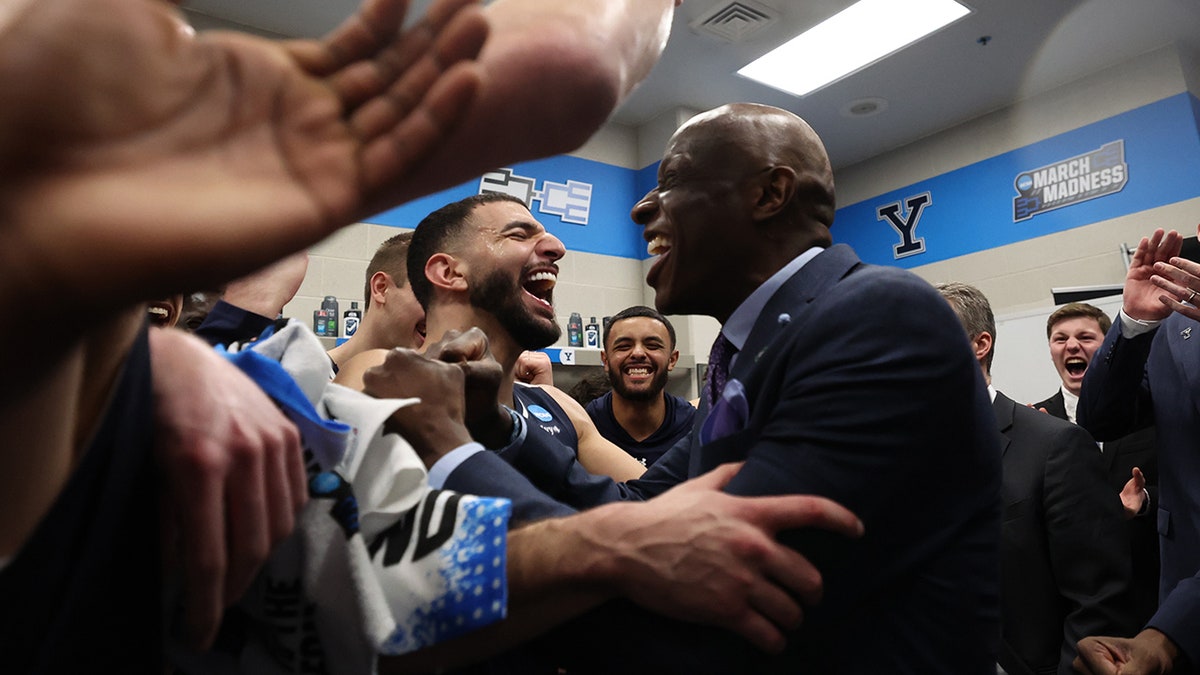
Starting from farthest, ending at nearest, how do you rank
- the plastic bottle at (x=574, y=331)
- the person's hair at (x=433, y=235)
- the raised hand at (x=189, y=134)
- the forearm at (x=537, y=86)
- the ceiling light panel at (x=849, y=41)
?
the plastic bottle at (x=574, y=331) → the ceiling light panel at (x=849, y=41) → the person's hair at (x=433, y=235) → the forearm at (x=537, y=86) → the raised hand at (x=189, y=134)

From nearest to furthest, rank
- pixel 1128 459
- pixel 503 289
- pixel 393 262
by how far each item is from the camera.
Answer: pixel 503 289 → pixel 393 262 → pixel 1128 459

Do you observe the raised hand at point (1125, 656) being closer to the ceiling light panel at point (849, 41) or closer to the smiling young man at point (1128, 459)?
the smiling young man at point (1128, 459)

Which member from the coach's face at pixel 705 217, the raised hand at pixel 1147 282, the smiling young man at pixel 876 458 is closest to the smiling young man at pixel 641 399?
the raised hand at pixel 1147 282

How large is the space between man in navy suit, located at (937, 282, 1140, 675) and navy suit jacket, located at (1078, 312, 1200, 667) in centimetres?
24

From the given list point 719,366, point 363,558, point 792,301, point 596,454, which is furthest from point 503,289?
point 363,558

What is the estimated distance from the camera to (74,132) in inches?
13.6

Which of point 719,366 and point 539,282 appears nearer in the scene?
point 719,366

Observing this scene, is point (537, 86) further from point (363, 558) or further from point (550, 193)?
point (550, 193)

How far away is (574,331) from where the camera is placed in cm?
530

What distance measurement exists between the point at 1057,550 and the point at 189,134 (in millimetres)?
2307

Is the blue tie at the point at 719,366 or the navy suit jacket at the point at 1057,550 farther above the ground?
the blue tie at the point at 719,366

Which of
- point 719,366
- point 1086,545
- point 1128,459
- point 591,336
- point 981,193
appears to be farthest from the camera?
point 981,193

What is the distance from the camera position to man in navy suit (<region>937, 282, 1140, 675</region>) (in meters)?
2.02

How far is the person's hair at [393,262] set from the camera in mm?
2922
